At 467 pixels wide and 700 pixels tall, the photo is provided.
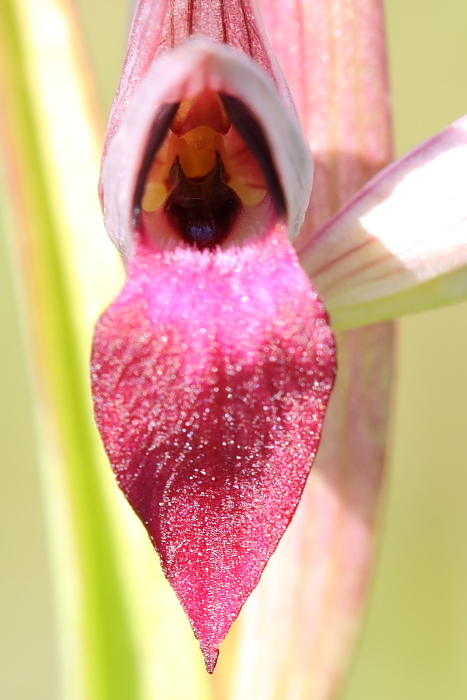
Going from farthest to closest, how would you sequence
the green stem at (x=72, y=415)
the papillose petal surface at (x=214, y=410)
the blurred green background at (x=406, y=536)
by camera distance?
the blurred green background at (x=406, y=536)
the green stem at (x=72, y=415)
the papillose petal surface at (x=214, y=410)

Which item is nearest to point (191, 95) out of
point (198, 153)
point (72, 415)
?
point (198, 153)

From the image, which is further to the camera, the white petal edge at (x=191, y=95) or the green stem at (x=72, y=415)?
the green stem at (x=72, y=415)

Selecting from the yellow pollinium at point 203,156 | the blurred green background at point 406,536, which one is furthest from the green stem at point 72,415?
the blurred green background at point 406,536

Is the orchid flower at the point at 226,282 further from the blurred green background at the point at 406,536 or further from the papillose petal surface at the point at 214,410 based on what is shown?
the blurred green background at the point at 406,536

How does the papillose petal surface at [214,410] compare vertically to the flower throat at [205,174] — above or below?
below

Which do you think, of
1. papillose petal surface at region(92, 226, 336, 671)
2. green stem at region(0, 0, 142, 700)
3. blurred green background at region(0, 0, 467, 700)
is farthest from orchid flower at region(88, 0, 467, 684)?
blurred green background at region(0, 0, 467, 700)

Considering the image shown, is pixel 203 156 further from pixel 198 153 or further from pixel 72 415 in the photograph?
pixel 72 415

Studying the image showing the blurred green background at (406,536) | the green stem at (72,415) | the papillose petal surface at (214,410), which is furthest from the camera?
the blurred green background at (406,536)

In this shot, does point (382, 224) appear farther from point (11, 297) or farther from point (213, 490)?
point (11, 297)
